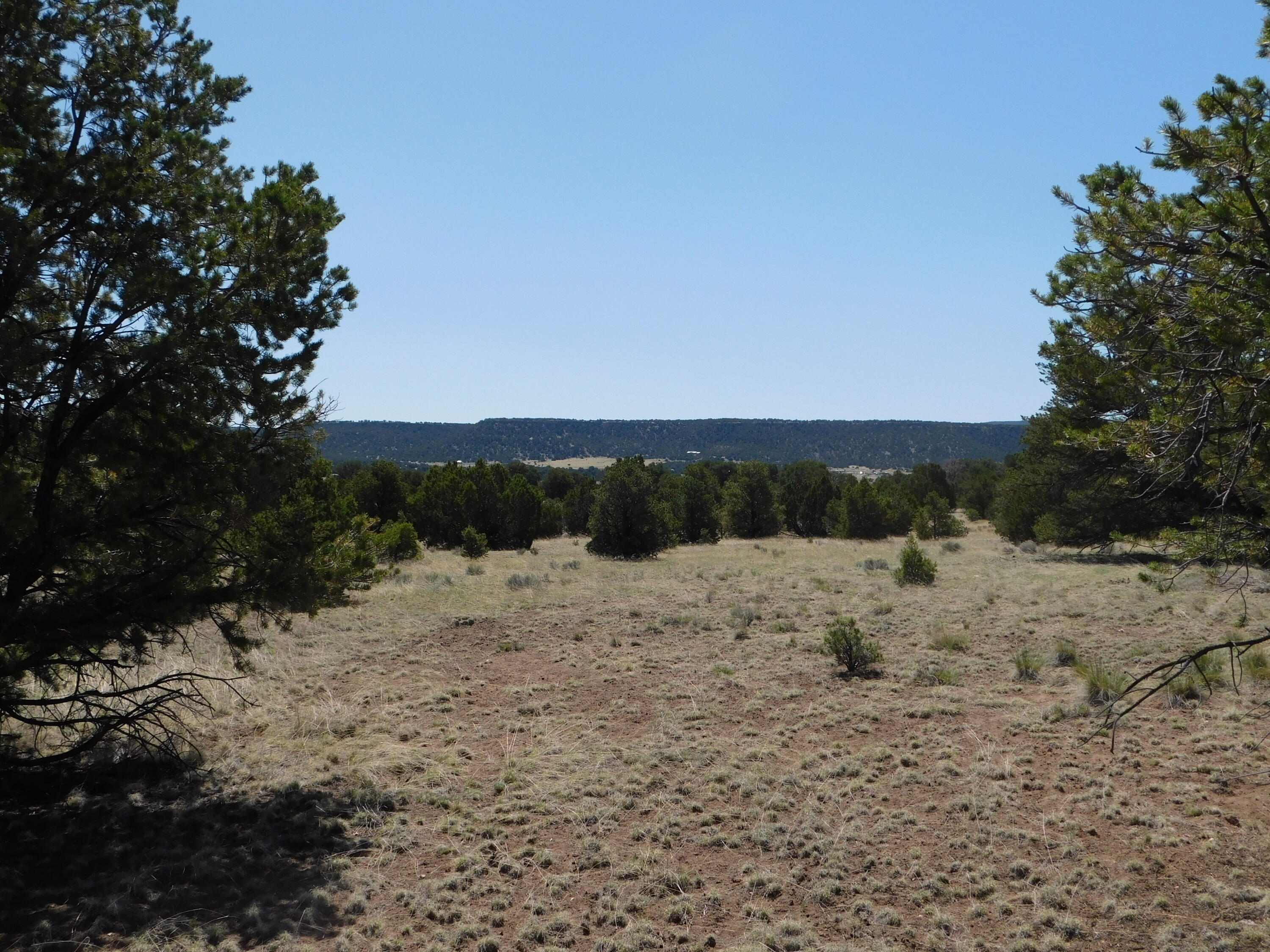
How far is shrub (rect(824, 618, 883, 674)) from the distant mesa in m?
105

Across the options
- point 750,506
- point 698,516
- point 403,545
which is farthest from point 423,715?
point 750,506

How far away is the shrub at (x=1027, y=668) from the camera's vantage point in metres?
11.0

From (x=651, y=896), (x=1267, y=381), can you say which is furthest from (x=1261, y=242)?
(x=651, y=896)

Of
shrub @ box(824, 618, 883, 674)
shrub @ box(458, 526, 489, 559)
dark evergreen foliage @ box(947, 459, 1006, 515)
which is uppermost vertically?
dark evergreen foliage @ box(947, 459, 1006, 515)

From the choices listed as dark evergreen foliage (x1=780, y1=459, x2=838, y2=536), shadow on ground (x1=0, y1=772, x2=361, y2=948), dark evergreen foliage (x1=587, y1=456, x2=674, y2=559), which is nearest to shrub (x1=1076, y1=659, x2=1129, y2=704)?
shadow on ground (x1=0, y1=772, x2=361, y2=948)

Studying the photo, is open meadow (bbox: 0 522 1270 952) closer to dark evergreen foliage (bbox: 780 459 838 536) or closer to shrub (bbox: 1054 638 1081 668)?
shrub (bbox: 1054 638 1081 668)

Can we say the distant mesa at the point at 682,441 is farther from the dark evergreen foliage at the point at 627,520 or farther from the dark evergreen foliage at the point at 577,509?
the dark evergreen foliage at the point at 627,520

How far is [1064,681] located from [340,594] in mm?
9037

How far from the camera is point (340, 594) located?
8.05 m

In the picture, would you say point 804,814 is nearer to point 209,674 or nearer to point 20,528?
point 20,528

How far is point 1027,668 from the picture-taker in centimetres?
1112

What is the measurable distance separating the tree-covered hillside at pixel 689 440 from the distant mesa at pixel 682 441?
0.66 ft

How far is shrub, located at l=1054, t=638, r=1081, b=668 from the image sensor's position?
11461mm

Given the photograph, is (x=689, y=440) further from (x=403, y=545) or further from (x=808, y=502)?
(x=403, y=545)
